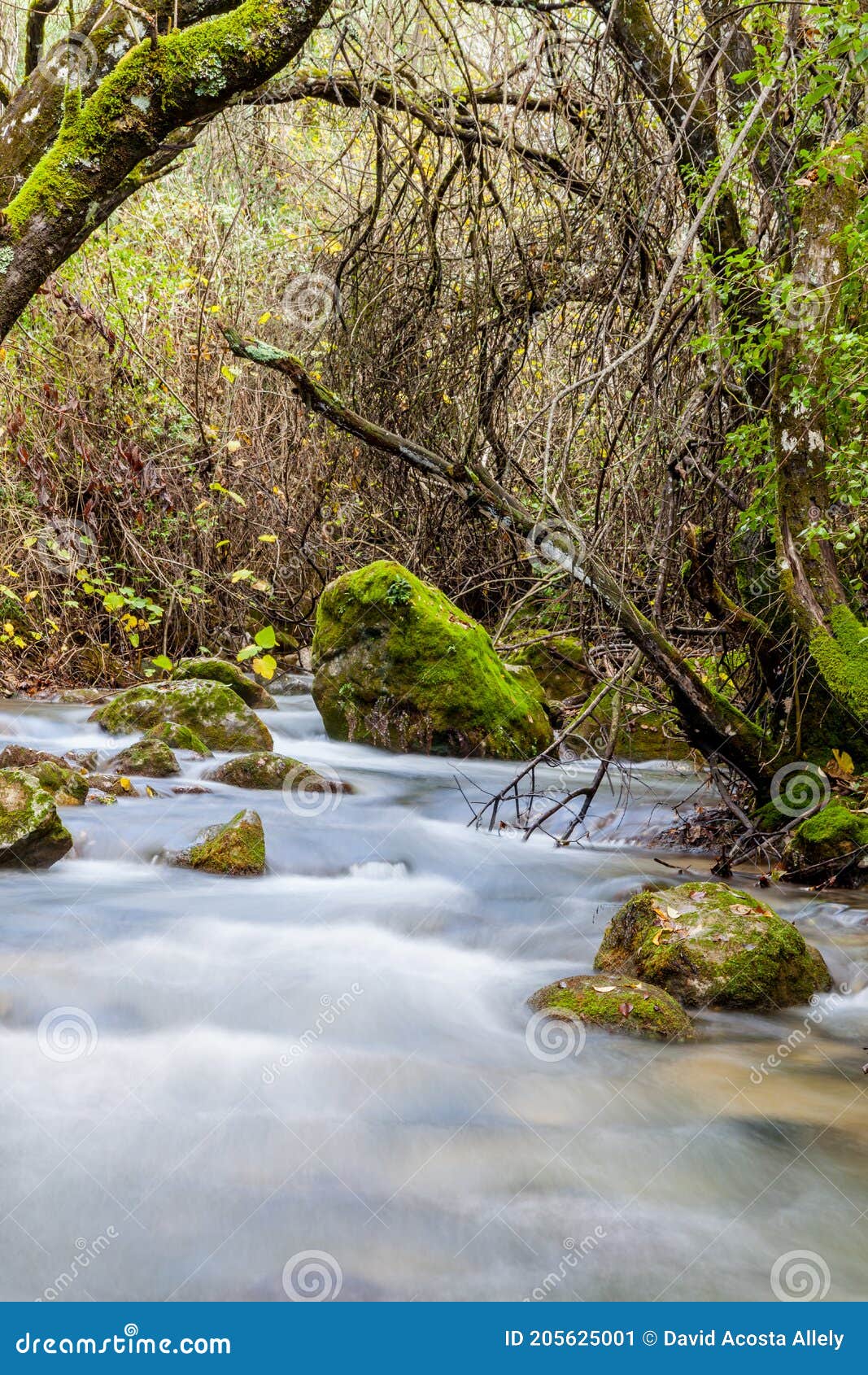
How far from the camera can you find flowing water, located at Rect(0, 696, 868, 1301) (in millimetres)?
2596

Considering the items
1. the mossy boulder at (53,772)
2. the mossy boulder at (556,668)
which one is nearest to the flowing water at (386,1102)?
the mossy boulder at (53,772)

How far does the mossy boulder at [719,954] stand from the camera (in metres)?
3.91

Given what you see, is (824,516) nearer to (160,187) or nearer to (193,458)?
(193,458)

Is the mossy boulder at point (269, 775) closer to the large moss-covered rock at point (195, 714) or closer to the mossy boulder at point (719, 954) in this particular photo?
the large moss-covered rock at point (195, 714)

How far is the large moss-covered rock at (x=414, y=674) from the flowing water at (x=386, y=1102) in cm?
243

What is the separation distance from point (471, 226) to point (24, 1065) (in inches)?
202

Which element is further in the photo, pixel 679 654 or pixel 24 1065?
pixel 679 654

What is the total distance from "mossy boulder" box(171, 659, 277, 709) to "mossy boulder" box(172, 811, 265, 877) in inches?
137

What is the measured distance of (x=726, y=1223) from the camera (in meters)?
2.82

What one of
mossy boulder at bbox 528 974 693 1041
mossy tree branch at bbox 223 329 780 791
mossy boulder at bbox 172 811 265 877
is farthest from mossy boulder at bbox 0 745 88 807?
mossy boulder at bbox 528 974 693 1041

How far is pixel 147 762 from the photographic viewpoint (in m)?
6.85

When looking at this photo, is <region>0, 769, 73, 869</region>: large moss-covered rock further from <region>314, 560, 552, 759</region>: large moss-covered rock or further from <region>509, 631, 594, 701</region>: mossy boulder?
<region>509, 631, 594, 701</region>: mossy boulder

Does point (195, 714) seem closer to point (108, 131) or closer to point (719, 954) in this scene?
point (719, 954)
